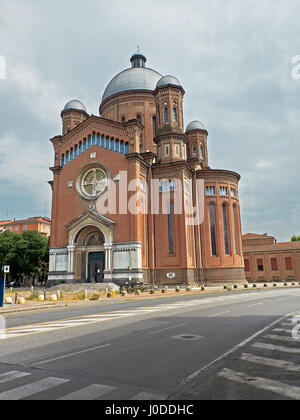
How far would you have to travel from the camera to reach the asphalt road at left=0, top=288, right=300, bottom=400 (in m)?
5.04

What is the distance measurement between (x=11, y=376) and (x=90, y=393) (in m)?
1.93

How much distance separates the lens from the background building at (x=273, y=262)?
198 ft

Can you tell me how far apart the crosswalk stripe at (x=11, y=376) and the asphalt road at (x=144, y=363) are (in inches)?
0.7

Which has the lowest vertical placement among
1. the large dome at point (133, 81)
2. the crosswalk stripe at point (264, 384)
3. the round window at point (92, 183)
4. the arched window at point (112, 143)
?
the crosswalk stripe at point (264, 384)

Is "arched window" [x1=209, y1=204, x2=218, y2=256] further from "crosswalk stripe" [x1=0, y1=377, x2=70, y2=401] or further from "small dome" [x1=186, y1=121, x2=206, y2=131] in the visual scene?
"crosswalk stripe" [x1=0, y1=377, x2=70, y2=401]

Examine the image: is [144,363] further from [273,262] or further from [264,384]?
[273,262]

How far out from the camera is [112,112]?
51.3m

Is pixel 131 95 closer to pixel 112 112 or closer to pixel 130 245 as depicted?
pixel 112 112

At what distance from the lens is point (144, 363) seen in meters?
6.68

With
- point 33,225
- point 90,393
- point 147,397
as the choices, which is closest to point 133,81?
point 33,225

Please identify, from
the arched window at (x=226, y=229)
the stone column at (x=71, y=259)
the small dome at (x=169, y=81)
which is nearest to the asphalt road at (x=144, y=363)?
the stone column at (x=71, y=259)

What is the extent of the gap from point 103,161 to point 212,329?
31.4 m

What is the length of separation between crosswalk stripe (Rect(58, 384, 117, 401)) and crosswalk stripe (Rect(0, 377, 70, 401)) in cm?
57

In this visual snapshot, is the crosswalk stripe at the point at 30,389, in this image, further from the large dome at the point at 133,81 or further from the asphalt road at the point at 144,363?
the large dome at the point at 133,81
